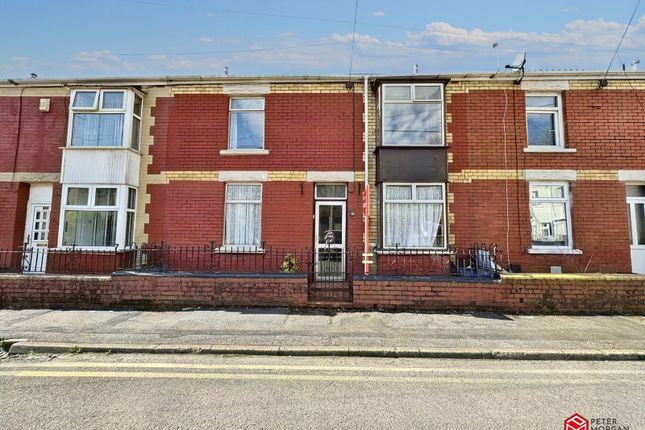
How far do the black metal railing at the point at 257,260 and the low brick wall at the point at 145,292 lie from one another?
1.64 meters

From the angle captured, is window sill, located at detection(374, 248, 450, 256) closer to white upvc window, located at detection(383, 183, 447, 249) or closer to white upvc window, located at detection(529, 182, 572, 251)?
white upvc window, located at detection(383, 183, 447, 249)

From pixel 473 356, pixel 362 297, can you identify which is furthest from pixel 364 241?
pixel 473 356

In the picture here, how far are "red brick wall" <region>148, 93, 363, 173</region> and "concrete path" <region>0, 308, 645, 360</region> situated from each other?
4747 millimetres

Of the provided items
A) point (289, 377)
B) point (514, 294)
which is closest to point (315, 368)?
point (289, 377)

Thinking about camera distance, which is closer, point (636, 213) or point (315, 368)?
point (315, 368)

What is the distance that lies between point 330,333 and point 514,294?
4315 mm

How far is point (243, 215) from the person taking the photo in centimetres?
1073

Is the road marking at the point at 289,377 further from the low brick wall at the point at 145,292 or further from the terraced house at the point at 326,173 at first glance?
the terraced house at the point at 326,173

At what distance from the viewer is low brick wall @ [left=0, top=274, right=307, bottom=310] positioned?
7973mm

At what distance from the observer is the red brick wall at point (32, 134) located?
10.9 m

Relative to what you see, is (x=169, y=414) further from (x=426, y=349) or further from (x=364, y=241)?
Result: (x=364, y=241)

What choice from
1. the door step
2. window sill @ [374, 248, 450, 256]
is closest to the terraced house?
window sill @ [374, 248, 450, 256]

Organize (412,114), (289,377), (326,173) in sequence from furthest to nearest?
(326,173) → (412,114) → (289,377)

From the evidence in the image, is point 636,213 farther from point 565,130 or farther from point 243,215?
point 243,215
